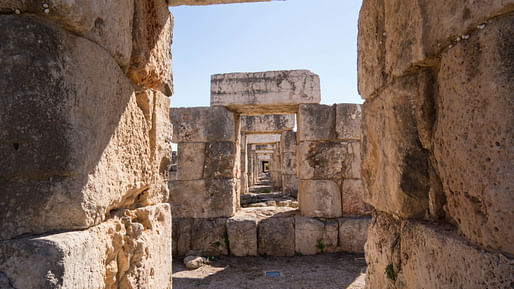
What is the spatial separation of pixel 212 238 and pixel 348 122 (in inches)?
127

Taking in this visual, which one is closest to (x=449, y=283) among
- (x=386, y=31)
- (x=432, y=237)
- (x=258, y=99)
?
(x=432, y=237)

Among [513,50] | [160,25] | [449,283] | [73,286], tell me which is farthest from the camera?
[160,25]

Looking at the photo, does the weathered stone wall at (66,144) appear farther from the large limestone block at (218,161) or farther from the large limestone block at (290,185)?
the large limestone block at (290,185)

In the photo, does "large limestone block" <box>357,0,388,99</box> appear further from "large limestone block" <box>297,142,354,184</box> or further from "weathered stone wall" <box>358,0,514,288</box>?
"large limestone block" <box>297,142,354,184</box>

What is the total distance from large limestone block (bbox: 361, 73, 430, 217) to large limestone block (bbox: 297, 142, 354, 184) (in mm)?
3753

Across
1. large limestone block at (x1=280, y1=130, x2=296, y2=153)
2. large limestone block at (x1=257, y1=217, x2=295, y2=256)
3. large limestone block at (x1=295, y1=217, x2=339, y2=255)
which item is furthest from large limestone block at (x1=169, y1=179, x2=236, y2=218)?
large limestone block at (x1=280, y1=130, x2=296, y2=153)

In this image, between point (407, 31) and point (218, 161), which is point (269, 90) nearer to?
point (218, 161)

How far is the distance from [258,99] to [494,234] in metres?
5.26

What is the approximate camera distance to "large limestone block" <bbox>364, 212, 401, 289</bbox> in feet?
6.47

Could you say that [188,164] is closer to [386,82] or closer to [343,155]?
[343,155]

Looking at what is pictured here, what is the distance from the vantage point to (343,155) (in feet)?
19.7

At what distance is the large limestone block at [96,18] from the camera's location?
1240 mm

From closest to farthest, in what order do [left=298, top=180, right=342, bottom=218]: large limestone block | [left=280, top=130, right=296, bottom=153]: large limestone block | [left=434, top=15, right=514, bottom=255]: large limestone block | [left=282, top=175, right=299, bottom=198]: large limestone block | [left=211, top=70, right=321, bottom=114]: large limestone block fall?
[left=434, top=15, right=514, bottom=255]: large limestone block < [left=298, top=180, right=342, bottom=218]: large limestone block < [left=211, top=70, right=321, bottom=114]: large limestone block < [left=282, top=175, right=299, bottom=198]: large limestone block < [left=280, top=130, right=296, bottom=153]: large limestone block

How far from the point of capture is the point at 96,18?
1.45 metres
